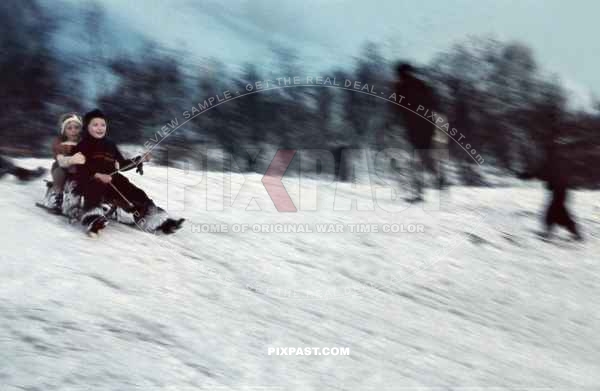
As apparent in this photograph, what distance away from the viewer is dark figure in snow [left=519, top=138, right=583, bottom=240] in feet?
13.5

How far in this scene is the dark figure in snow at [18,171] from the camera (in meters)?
3.84

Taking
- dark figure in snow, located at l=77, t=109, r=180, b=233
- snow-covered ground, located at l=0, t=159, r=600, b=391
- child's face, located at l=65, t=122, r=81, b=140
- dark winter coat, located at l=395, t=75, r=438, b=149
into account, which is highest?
dark winter coat, located at l=395, t=75, r=438, b=149

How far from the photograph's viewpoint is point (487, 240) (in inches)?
158

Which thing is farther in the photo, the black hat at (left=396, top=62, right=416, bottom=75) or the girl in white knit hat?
the black hat at (left=396, top=62, right=416, bottom=75)

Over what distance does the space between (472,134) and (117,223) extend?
238 centimetres

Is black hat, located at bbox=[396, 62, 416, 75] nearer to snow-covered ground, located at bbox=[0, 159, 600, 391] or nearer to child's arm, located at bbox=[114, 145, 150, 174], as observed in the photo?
snow-covered ground, located at bbox=[0, 159, 600, 391]

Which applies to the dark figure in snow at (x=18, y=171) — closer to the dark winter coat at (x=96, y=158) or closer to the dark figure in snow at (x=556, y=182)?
the dark winter coat at (x=96, y=158)

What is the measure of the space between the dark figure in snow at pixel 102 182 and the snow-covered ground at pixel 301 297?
0.12 meters

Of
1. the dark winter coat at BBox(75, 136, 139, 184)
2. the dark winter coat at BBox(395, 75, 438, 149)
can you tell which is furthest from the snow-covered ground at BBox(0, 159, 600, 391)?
the dark winter coat at BBox(395, 75, 438, 149)

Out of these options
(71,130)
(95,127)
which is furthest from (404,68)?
(71,130)

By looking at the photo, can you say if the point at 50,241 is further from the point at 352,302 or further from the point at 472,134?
the point at 472,134

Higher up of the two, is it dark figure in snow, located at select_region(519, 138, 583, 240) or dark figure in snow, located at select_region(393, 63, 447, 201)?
dark figure in snow, located at select_region(393, 63, 447, 201)

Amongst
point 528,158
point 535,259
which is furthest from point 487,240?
point 528,158

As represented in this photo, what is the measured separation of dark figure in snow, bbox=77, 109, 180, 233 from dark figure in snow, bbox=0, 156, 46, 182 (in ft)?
2.94
